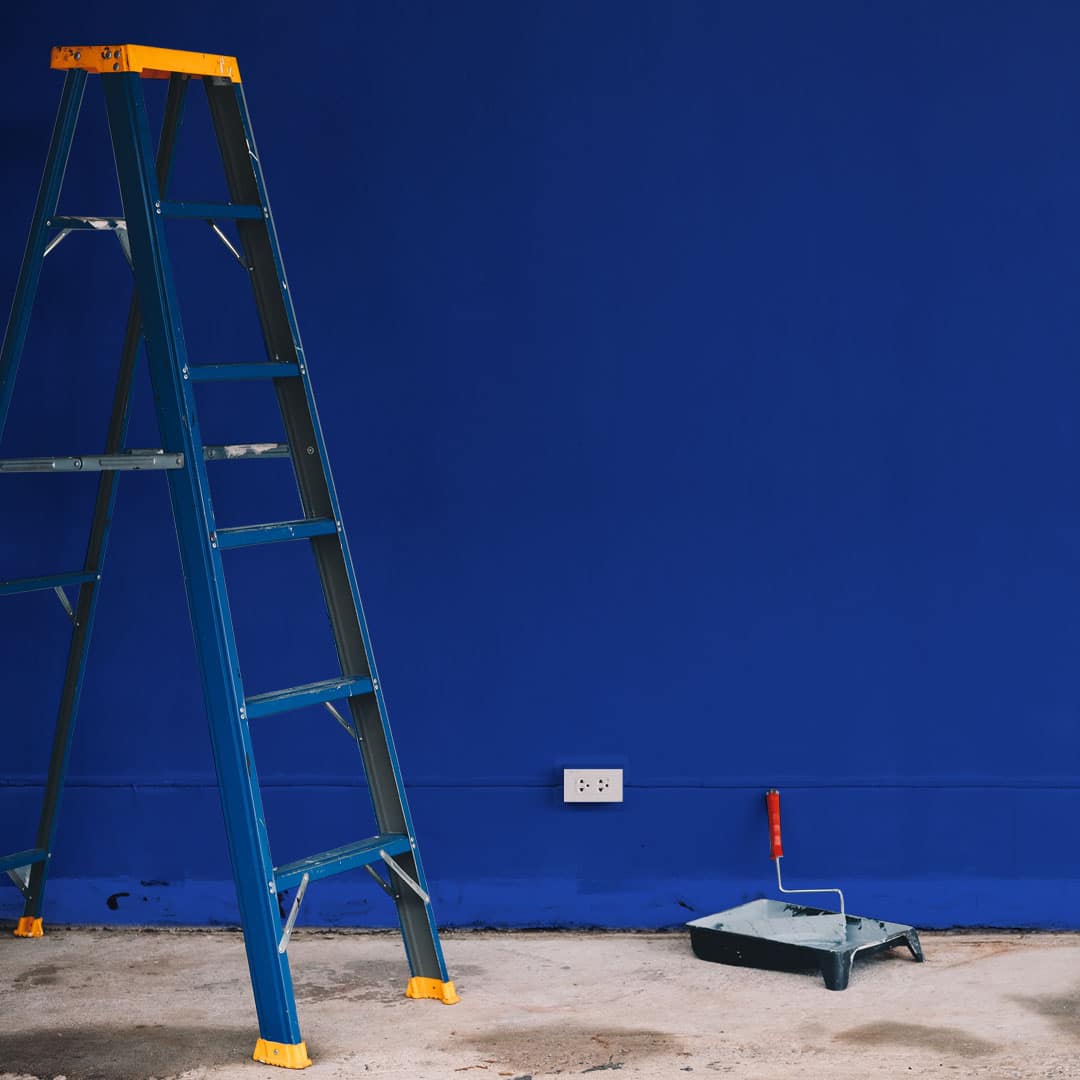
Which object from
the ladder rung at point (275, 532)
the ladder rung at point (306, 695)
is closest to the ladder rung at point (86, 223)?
the ladder rung at point (275, 532)

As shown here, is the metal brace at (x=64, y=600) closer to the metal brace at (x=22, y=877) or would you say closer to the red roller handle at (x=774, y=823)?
the metal brace at (x=22, y=877)

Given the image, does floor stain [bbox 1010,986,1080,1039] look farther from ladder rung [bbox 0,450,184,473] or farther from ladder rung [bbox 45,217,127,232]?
ladder rung [bbox 45,217,127,232]

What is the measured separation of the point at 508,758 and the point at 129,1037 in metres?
1.16

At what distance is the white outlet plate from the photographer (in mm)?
3705

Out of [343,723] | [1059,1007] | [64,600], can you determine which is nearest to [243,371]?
[343,723]

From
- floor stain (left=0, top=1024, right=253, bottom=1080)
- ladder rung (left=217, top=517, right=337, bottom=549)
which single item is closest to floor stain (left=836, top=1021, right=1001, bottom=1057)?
floor stain (left=0, top=1024, right=253, bottom=1080)

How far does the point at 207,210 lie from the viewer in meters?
2.99

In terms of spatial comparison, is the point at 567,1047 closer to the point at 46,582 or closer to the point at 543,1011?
the point at 543,1011

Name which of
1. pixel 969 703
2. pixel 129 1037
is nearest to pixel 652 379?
pixel 969 703

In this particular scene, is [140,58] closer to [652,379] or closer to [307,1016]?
[652,379]

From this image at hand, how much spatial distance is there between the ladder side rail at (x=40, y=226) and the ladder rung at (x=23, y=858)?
1.09m

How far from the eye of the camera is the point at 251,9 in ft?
12.0

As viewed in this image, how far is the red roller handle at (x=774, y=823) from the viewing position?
11.8 feet

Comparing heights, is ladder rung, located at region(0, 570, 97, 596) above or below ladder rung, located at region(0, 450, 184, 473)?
below
